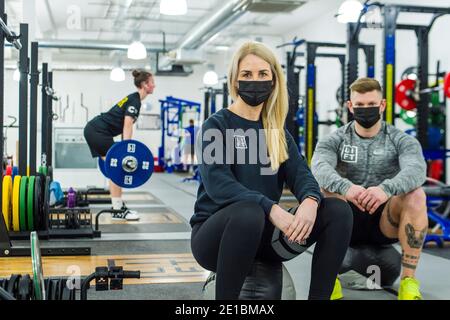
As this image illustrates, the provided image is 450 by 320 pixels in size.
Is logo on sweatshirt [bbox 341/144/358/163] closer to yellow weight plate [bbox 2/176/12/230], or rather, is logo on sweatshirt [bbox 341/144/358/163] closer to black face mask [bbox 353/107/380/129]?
black face mask [bbox 353/107/380/129]

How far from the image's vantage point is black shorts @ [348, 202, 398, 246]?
7.93ft

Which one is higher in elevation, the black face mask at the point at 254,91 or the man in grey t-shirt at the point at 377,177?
the black face mask at the point at 254,91

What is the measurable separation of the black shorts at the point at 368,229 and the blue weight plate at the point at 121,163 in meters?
2.12

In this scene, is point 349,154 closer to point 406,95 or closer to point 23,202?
point 23,202

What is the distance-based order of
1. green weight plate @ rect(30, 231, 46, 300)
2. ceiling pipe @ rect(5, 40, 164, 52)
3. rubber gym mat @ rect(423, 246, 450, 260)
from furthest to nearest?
ceiling pipe @ rect(5, 40, 164, 52), rubber gym mat @ rect(423, 246, 450, 260), green weight plate @ rect(30, 231, 46, 300)

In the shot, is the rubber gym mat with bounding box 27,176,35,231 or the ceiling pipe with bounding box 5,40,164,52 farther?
the ceiling pipe with bounding box 5,40,164,52

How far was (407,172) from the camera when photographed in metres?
2.28

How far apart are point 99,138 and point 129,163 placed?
0.54 meters

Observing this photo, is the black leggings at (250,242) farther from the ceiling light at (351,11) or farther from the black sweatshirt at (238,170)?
the ceiling light at (351,11)

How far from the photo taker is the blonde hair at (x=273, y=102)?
1.88 meters

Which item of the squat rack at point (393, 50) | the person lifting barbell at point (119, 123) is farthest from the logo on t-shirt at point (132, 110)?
the squat rack at point (393, 50)

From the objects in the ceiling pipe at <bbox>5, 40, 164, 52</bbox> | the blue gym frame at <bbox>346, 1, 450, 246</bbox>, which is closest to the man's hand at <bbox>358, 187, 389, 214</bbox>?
the blue gym frame at <bbox>346, 1, 450, 246</bbox>

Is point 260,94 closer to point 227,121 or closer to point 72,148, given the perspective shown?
point 227,121
